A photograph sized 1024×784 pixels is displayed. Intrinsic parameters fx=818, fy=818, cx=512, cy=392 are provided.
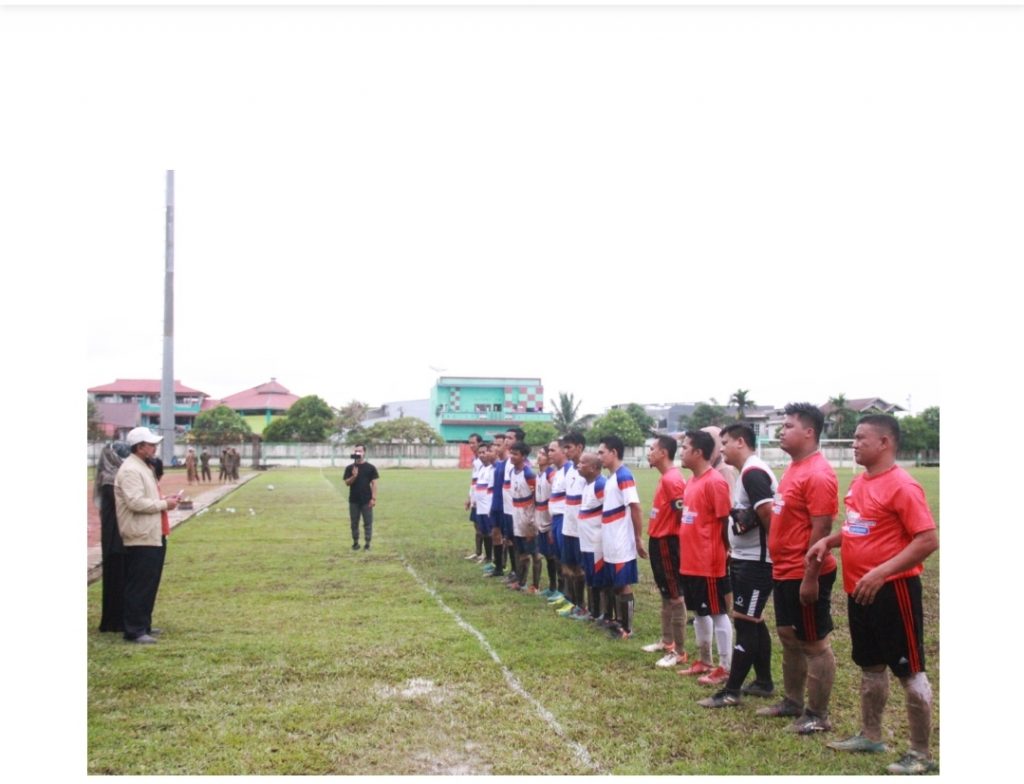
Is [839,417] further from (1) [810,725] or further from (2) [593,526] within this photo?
(1) [810,725]

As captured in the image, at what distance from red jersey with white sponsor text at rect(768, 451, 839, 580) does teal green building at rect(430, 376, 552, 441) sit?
61313 mm

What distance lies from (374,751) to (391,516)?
1455 cm

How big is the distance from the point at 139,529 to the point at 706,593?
4.79m

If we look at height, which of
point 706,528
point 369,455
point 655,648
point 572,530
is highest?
point 706,528

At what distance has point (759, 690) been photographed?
5.50m

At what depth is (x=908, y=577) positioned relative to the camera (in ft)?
13.4

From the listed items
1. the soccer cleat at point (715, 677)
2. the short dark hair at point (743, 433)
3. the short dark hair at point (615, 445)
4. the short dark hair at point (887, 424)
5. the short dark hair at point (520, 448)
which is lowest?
the soccer cleat at point (715, 677)

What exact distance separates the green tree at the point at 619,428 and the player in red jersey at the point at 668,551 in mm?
50651

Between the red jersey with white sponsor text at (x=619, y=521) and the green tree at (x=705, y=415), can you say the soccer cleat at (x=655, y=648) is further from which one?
the green tree at (x=705, y=415)

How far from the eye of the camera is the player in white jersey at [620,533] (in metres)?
7.03

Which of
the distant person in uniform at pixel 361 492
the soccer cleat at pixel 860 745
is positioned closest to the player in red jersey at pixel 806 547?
the soccer cleat at pixel 860 745

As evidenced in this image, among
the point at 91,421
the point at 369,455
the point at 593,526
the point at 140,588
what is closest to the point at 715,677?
the point at 593,526

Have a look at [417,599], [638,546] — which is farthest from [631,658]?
[417,599]

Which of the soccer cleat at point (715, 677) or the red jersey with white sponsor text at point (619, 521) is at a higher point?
the red jersey with white sponsor text at point (619, 521)
